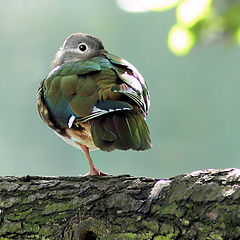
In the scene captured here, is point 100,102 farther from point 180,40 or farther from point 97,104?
point 180,40

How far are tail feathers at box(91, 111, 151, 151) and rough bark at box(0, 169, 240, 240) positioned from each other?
0.21 meters

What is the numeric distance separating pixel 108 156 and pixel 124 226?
11948mm

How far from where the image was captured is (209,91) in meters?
17.4

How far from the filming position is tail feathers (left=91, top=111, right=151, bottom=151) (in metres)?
2.82

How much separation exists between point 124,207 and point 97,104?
2.55 ft

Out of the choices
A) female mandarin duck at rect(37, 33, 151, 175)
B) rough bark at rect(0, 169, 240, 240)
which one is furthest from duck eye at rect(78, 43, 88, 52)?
rough bark at rect(0, 169, 240, 240)

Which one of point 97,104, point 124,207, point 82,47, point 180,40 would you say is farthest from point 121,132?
point 82,47

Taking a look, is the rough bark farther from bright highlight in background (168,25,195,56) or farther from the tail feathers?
bright highlight in background (168,25,195,56)

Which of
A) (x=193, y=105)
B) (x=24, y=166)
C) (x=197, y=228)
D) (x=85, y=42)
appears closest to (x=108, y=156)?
(x=24, y=166)

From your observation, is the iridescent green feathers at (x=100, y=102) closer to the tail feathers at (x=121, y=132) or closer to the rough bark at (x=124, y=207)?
the tail feathers at (x=121, y=132)

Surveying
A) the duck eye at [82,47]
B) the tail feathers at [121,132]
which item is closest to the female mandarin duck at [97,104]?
the tail feathers at [121,132]

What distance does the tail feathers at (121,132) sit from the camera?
2.82 m

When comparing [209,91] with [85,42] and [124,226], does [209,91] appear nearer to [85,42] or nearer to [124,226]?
[85,42]

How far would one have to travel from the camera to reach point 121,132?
9.29ft
